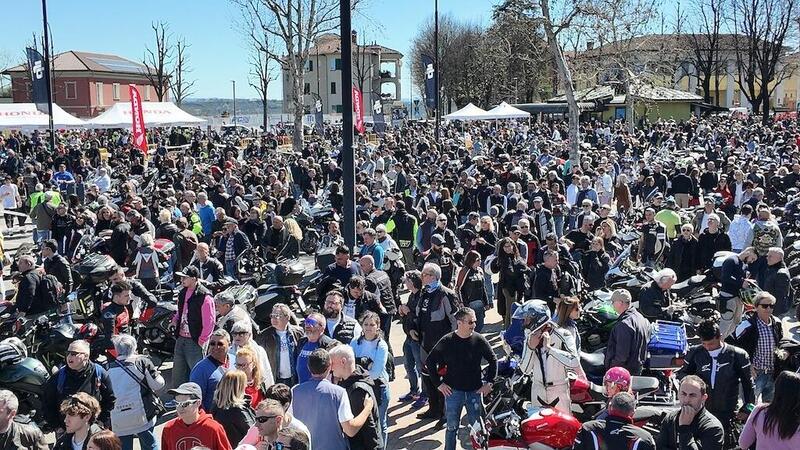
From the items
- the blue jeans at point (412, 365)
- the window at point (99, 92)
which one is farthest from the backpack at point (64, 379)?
the window at point (99, 92)

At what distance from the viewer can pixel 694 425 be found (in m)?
5.12

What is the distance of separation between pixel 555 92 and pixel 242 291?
222 feet

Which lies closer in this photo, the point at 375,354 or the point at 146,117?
the point at 375,354

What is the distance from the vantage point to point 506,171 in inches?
712

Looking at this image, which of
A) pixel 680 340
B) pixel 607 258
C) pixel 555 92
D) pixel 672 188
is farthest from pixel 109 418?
pixel 555 92

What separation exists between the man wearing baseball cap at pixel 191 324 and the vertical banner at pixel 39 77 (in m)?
22.4

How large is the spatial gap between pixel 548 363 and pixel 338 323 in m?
1.97

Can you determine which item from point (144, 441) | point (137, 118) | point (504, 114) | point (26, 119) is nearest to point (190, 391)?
point (144, 441)

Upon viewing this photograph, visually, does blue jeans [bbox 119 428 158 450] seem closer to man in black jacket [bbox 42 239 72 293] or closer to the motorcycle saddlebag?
the motorcycle saddlebag

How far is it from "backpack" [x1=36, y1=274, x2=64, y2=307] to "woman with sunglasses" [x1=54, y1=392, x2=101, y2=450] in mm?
4817

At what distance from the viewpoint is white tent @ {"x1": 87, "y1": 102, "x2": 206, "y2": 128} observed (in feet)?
96.3

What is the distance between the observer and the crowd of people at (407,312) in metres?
5.16

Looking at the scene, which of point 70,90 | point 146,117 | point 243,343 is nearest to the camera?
point 243,343

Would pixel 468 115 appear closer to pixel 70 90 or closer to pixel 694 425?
pixel 694 425
